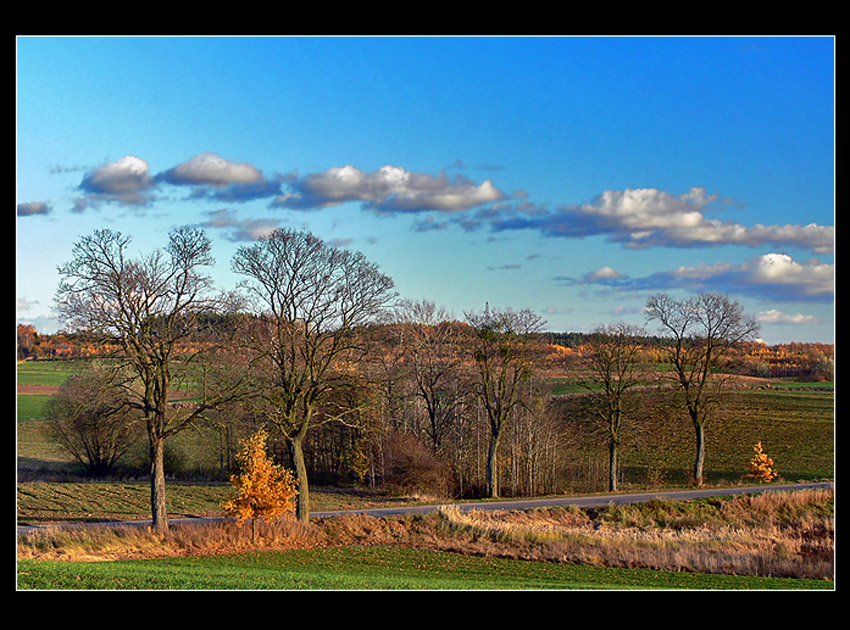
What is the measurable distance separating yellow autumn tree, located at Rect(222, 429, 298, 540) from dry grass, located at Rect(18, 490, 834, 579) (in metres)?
1.09

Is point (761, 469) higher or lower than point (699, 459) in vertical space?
lower

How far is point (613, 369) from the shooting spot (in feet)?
156

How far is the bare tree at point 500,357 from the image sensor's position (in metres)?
44.7

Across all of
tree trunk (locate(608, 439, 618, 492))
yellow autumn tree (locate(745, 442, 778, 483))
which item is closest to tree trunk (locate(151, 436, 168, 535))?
tree trunk (locate(608, 439, 618, 492))

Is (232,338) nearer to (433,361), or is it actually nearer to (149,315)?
(149,315)

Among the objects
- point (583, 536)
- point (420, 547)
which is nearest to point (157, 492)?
point (420, 547)

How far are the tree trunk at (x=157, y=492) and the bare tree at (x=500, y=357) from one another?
23019mm

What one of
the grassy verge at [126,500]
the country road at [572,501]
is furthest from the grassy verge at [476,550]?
the grassy verge at [126,500]

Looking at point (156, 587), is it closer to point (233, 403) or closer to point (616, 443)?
point (233, 403)

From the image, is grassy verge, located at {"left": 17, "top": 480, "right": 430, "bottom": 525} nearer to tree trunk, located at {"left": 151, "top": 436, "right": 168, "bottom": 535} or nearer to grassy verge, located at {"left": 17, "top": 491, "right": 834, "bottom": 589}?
tree trunk, located at {"left": 151, "top": 436, "right": 168, "bottom": 535}

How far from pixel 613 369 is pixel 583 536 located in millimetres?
22500

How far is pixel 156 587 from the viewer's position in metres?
13.5
